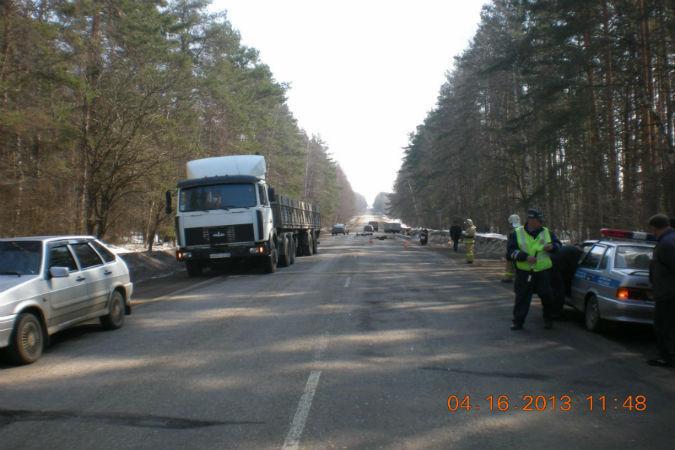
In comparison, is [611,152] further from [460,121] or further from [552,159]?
[460,121]

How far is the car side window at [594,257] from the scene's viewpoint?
9273 millimetres

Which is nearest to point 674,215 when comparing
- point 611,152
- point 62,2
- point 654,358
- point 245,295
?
point 611,152

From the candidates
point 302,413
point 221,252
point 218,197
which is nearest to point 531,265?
point 302,413

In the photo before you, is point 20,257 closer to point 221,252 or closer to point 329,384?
point 329,384

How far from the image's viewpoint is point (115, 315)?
929cm

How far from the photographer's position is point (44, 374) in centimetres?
650

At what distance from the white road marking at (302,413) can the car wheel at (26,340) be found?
351 cm

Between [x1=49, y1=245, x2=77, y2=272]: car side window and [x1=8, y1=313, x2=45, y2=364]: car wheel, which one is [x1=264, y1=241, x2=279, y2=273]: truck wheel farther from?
[x1=8, y1=313, x2=45, y2=364]: car wheel

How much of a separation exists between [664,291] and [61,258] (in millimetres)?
8021

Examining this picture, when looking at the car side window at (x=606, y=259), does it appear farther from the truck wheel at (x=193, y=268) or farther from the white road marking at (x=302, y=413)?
the truck wheel at (x=193, y=268)

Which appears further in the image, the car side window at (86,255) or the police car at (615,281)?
the car side window at (86,255)

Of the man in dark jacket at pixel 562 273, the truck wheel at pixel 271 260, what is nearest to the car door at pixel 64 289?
the man in dark jacket at pixel 562 273

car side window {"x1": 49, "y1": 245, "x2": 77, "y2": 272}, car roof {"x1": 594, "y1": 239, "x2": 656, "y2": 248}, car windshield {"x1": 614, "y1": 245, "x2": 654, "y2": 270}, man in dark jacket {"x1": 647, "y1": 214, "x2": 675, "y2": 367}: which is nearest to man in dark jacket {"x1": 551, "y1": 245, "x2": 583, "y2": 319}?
car roof {"x1": 594, "y1": 239, "x2": 656, "y2": 248}

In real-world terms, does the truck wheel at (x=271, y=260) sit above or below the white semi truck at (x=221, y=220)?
below
